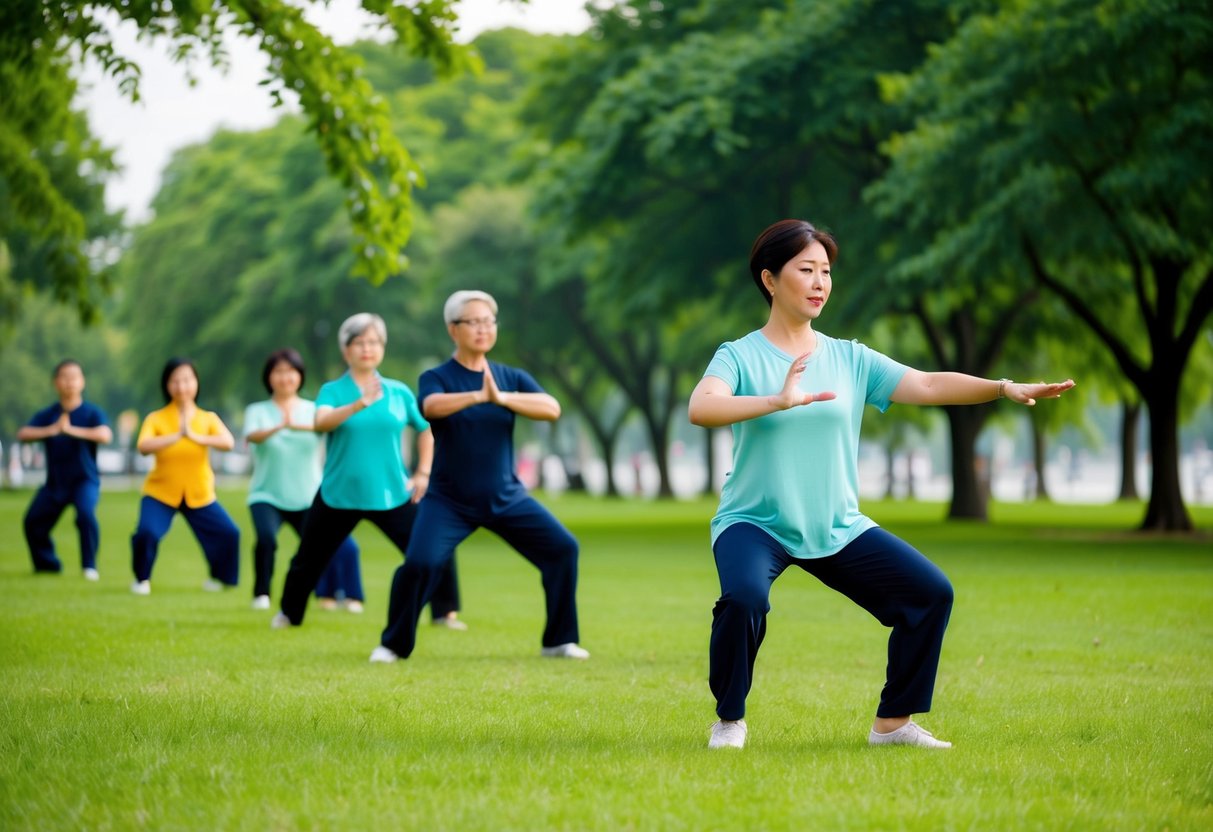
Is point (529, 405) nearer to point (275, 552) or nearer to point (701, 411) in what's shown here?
point (701, 411)

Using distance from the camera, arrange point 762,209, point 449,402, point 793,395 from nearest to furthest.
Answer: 1. point 793,395
2. point 449,402
3. point 762,209

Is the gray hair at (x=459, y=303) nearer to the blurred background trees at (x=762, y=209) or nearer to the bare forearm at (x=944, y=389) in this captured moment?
the bare forearm at (x=944, y=389)

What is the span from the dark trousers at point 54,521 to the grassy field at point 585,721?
6.68 ft

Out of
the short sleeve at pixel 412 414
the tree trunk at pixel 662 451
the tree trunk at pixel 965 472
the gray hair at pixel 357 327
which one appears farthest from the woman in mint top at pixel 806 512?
the tree trunk at pixel 662 451

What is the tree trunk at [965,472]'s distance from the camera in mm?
33719

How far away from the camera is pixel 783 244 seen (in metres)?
6.67

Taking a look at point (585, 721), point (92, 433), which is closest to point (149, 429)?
point (92, 433)

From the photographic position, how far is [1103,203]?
2231 cm

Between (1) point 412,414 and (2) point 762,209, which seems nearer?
(1) point 412,414

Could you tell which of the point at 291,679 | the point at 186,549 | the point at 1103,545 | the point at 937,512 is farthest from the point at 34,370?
the point at 291,679

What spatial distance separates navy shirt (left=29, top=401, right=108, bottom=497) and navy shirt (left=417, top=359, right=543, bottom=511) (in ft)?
27.0

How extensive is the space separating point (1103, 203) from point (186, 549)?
44.3 ft

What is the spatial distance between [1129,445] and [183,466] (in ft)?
112

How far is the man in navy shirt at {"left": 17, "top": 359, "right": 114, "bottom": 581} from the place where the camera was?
55.6ft
